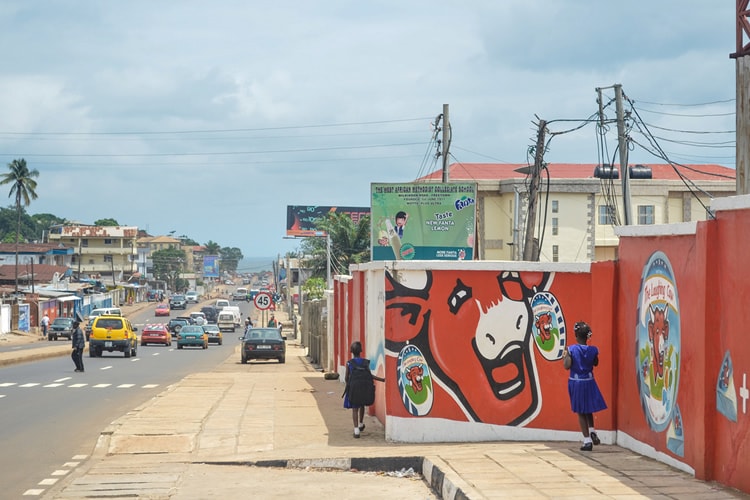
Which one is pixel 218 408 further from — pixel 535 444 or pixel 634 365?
pixel 634 365

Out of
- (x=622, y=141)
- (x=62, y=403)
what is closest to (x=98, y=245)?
(x=622, y=141)

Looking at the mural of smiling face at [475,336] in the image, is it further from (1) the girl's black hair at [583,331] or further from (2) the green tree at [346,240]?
(2) the green tree at [346,240]

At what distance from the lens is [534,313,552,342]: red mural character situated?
14086mm

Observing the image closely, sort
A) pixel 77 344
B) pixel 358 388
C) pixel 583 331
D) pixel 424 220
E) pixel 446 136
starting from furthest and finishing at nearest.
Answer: pixel 446 136 → pixel 424 220 → pixel 77 344 → pixel 358 388 → pixel 583 331

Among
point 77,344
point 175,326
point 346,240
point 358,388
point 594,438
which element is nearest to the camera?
point 594,438

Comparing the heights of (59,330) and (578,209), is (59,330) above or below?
below

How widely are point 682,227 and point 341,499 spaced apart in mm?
4658

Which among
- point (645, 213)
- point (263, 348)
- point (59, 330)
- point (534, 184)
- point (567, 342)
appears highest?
point (645, 213)

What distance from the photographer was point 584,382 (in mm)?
12531

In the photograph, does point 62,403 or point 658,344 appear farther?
point 62,403

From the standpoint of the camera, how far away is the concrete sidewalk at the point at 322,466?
10219 millimetres

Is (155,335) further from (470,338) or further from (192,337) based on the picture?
(470,338)

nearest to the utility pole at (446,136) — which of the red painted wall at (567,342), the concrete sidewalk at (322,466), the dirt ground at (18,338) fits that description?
the concrete sidewalk at (322,466)

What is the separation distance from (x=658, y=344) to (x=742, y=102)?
292 inches
